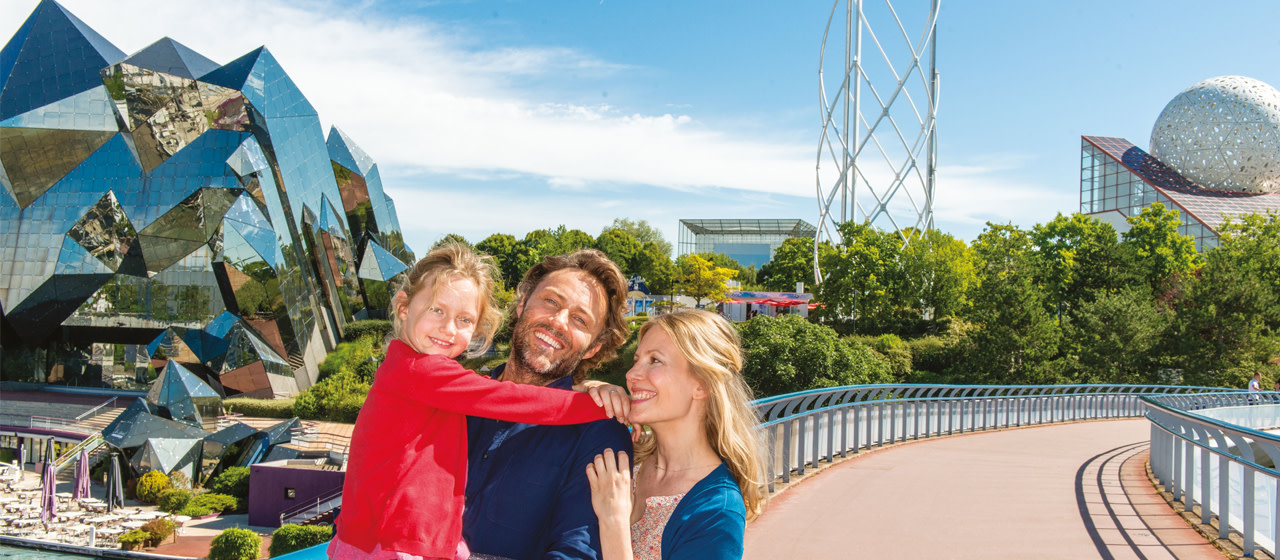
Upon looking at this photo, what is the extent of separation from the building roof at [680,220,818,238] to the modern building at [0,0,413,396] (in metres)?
108

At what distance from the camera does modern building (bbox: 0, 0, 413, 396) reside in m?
30.1

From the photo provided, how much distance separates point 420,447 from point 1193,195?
73767mm

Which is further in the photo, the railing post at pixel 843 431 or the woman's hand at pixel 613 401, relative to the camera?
the railing post at pixel 843 431

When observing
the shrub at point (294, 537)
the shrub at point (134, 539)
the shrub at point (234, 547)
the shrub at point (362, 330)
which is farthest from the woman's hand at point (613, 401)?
the shrub at point (362, 330)

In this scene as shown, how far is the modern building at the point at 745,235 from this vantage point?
13700 centimetres

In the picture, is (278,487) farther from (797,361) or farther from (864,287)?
(864,287)

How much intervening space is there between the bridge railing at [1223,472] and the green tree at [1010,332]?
19026 millimetres

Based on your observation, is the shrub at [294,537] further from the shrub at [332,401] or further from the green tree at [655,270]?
the green tree at [655,270]

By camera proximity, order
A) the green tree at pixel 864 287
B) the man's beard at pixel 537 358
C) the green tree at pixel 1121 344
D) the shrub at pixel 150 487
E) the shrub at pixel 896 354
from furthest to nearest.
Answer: the green tree at pixel 864 287
the shrub at pixel 896 354
the green tree at pixel 1121 344
the shrub at pixel 150 487
the man's beard at pixel 537 358

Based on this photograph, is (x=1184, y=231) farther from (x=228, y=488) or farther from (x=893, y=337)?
(x=228, y=488)

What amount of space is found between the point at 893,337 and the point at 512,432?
32.5m

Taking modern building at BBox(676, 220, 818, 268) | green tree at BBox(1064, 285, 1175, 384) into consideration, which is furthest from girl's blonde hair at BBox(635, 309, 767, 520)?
modern building at BBox(676, 220, 818, 268)

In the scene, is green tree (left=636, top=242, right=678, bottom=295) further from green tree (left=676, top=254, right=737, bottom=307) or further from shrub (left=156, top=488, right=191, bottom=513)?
shrub (left=156, top=488, right=191, bottom=513)

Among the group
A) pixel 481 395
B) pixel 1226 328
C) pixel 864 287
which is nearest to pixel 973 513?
pixel 481 395
